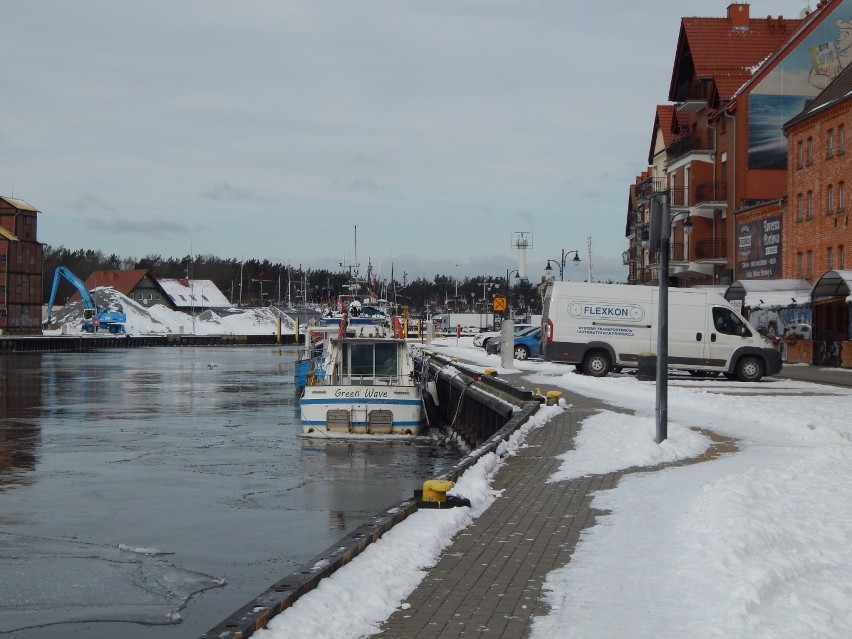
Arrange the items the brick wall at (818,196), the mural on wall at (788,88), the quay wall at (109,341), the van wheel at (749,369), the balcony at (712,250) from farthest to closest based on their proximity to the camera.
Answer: the quay wall at (109,341)
the balcony at (712,250)
the mural on wall at (788,88)
the brick wall at (818,196)
the van wheel at (749,369)

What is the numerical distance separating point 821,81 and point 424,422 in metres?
34.7

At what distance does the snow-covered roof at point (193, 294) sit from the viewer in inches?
7106

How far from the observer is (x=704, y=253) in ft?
Answer: 195

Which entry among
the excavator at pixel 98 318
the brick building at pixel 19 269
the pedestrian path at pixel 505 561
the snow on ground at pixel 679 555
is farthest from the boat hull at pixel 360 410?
the excavator at pixel 98 318

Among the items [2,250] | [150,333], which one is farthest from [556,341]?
[150,333]

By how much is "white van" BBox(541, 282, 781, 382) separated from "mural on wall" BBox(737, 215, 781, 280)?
17.0 meters

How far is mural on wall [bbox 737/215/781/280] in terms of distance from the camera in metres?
50.8

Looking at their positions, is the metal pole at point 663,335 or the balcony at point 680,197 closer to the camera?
the metal pole at point 663,335

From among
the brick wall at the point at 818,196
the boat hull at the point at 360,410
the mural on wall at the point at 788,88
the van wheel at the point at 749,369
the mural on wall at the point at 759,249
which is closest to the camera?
the boat hull at the point at 360,410

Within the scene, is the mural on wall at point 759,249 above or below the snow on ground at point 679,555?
above

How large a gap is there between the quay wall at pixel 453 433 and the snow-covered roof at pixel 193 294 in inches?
5401

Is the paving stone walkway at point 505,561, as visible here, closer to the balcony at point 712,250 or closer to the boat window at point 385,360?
the boat window at point 385,360

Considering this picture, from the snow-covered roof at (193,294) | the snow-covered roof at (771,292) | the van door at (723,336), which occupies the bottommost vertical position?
the van door at (723,336)

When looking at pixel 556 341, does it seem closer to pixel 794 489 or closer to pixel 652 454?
pixel 652 454
